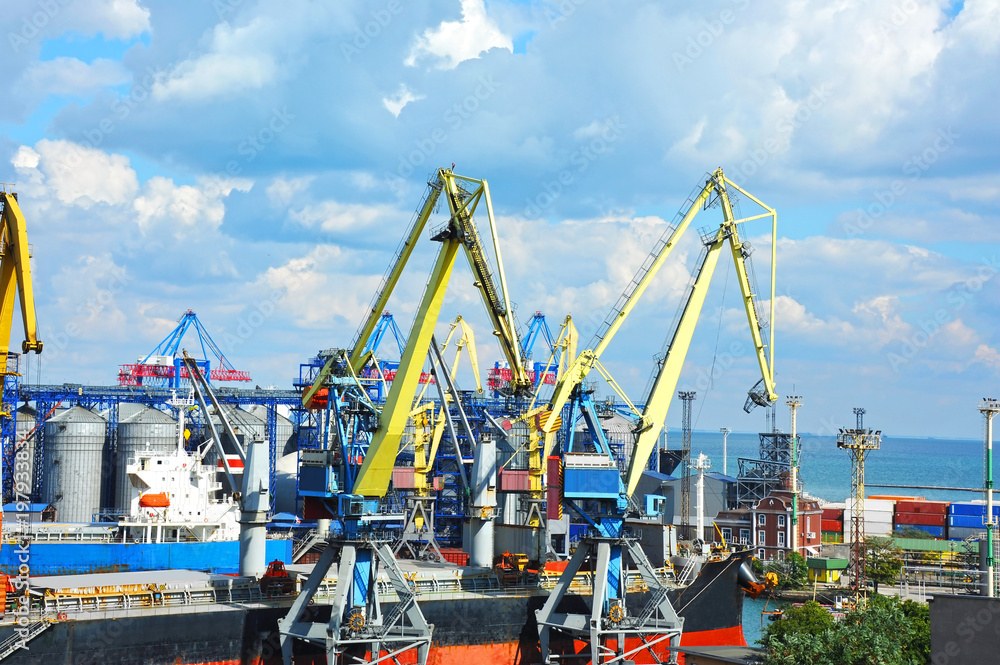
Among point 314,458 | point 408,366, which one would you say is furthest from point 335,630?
point 408,366

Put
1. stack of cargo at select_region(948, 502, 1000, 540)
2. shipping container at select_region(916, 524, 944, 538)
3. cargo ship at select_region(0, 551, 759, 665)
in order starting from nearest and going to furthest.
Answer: cargo ship at select_region(0, 551, 759, 665) → stack of cargo at select_region(948, 502, 1000, 540) → shipping container at select_region(916, 524, 944, 538)

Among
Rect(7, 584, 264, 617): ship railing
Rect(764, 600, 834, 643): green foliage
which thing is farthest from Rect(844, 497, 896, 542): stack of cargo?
Rect(7, 584, 264, 617): ship railing

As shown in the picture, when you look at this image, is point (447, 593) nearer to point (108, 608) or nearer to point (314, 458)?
point (314, 458)

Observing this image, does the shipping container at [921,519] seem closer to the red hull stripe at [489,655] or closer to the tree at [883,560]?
the tree at [883,560]

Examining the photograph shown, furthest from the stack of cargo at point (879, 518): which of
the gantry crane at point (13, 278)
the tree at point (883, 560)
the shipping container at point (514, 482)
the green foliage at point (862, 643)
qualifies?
the gantry crane at point (13, 278)

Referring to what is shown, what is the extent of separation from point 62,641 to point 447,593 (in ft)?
49.7

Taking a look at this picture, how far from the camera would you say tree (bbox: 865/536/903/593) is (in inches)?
2936

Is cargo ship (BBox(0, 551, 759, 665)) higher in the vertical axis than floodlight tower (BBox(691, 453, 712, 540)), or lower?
lower

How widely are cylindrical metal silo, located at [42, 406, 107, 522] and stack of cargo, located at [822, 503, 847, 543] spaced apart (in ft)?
206

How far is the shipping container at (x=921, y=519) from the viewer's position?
99188 millimetres

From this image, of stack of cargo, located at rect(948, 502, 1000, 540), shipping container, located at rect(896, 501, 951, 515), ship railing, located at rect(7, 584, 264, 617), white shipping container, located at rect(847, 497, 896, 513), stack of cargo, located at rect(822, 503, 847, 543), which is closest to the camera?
ship railing, located at rect(7, 584, 264, 617)

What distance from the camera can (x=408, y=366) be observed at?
39.7 m

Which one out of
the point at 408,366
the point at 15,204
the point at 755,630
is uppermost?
the point at 15,204

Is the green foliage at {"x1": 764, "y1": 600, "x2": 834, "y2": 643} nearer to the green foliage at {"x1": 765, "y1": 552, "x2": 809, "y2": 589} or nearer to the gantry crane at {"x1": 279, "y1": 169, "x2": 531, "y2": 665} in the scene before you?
the gantry crane at {"x1": 279, "y1": 169, "x2": 531, "y2": 665}
